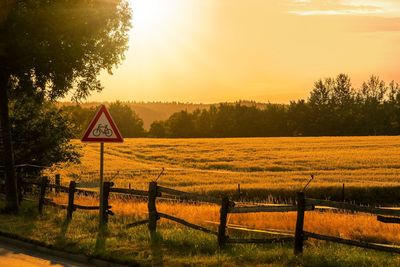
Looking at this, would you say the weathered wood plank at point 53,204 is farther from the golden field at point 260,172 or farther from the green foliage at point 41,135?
the green foliage at point 41,135

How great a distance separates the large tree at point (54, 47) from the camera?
16.2 metres

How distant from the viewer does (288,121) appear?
120m

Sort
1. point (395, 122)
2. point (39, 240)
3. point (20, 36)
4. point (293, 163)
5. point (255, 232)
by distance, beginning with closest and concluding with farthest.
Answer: point (39, 240)
point (255, 232)
point (20, 36)
point (293, 163)
point (395, 122)

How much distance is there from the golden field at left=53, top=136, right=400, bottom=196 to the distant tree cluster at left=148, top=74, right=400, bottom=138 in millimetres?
37722

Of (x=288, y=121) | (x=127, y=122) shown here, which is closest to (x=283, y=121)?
(x=288, y=121)

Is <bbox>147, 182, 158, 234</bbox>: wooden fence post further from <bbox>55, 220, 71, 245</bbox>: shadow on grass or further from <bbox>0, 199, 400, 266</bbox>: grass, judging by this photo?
<bbox>55, 220, 71, 245</bbox>: shadow on grass

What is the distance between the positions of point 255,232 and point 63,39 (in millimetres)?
7754

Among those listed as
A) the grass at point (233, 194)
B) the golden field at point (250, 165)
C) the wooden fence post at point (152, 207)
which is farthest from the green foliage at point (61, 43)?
the golden field at point (250, 165)

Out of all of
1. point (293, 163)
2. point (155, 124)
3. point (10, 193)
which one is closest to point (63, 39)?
point (10, 193)

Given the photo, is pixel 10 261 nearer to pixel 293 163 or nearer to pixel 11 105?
pixel 11 105

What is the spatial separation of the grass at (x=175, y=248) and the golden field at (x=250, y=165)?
20177 mm

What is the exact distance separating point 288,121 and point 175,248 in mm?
109415

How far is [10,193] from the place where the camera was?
18.8 meters

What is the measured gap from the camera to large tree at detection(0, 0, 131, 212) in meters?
16.2
